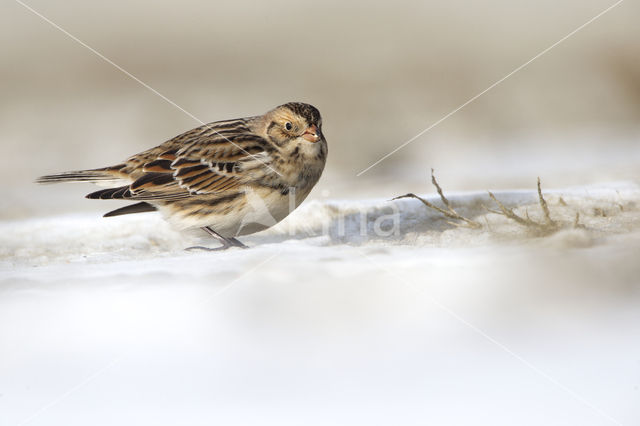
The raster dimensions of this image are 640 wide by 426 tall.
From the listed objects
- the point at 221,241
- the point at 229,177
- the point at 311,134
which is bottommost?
the point at 221,241

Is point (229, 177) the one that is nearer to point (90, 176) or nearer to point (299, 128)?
point (299, 128)

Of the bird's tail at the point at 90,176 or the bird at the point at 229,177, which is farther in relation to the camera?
the bird's tail at the point at 90,176

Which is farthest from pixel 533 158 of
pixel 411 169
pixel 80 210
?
pixel 80 210

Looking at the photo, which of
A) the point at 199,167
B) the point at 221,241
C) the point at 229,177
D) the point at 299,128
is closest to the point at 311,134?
the point at 299,128

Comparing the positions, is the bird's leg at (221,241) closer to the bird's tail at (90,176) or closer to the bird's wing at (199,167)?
the bird's wing at (199,167)

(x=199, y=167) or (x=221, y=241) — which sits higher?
(x=199, y=167)

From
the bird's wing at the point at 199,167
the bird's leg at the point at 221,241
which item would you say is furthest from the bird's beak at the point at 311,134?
the bird's leg at the point at 221,241
